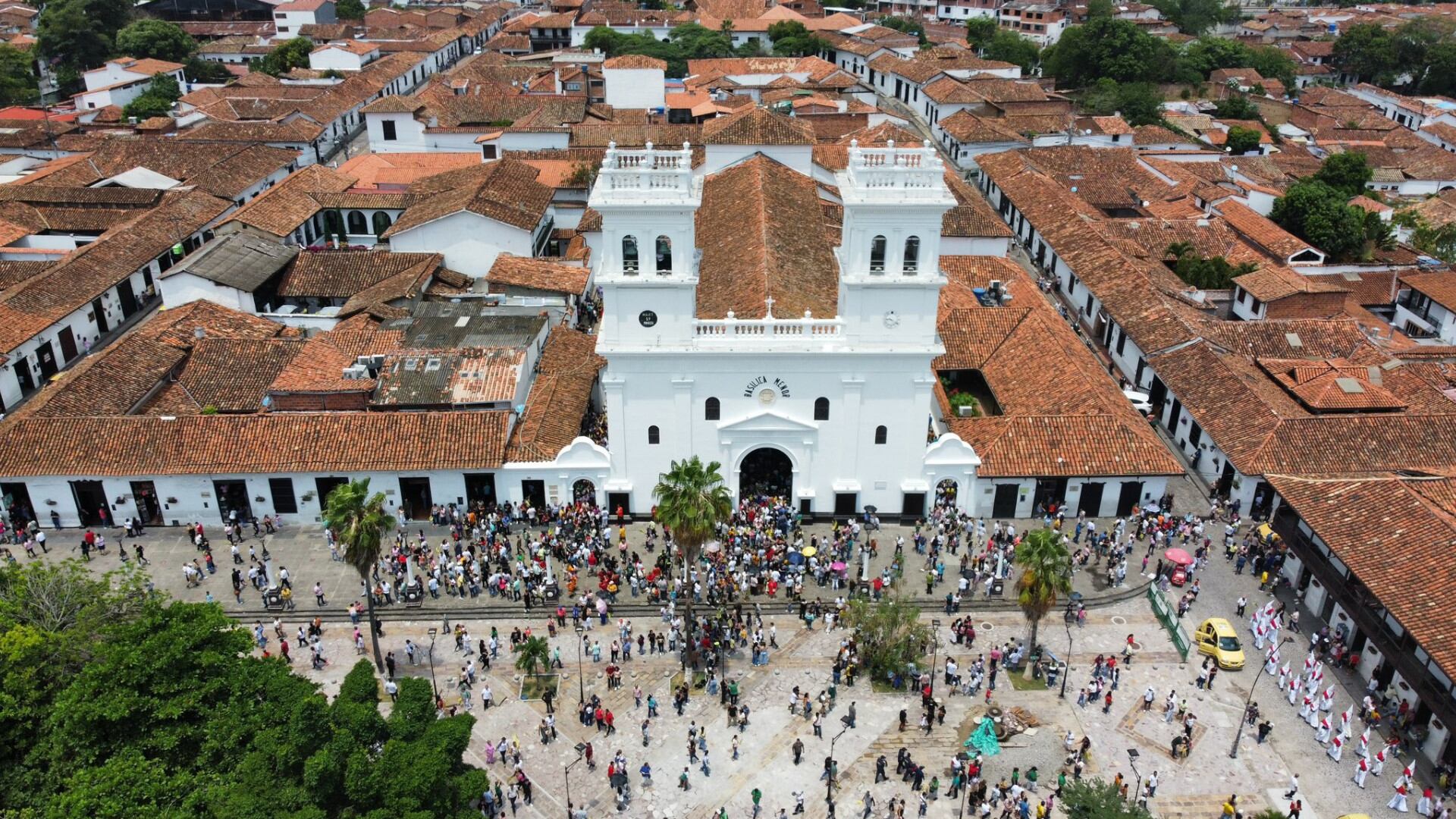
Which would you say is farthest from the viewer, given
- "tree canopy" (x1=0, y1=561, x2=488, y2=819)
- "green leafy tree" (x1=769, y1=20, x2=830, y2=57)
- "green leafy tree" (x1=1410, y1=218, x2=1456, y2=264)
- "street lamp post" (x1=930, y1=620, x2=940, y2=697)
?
"green leafy tree" (x1=769, y1=20, x2=830, y2=57)

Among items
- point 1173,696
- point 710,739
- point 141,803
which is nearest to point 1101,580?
point 1173,696

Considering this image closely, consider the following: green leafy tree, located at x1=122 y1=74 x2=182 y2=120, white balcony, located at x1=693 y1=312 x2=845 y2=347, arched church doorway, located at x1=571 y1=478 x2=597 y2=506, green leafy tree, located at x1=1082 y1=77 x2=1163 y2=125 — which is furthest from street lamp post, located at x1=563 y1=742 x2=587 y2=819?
green leafy tree, located at x1=1082 y1=77 x2=1163 y2=125

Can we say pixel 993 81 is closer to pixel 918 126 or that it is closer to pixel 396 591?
pixel 918 126

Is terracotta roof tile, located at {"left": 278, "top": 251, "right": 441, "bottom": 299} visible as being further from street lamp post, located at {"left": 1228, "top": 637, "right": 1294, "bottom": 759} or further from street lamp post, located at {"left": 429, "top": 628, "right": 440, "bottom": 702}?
street lamp post, located at {"left": 1228, "top": 637, "right": 1294, "bottom": 759}

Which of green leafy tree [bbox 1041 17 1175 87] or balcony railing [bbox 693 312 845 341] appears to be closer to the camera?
balcony railing [bbox 693 312 845 341]

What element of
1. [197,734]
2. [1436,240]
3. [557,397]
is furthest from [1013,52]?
[197,734]

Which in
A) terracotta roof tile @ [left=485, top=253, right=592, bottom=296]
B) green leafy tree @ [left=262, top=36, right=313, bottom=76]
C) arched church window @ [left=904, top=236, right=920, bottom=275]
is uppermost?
arched church window @ [left=904, top=236, right=920, bottom=275]
